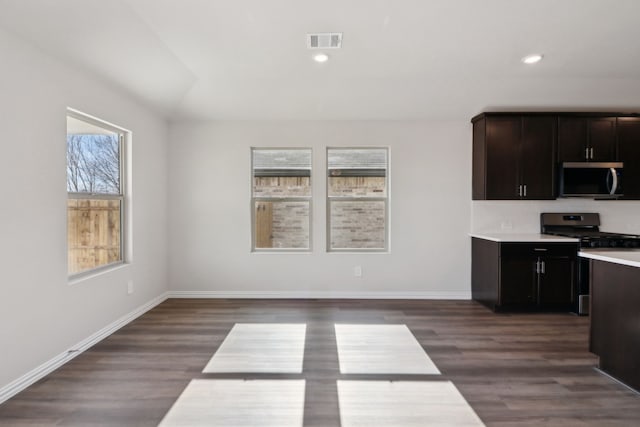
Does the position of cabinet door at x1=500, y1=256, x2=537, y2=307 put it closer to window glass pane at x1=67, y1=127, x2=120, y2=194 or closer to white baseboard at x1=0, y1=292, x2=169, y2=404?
white baseboard at x1=0, y1=292, x2=169, y2=404

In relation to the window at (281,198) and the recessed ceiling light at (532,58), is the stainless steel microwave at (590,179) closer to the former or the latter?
the recessed ceiling light at (532,58)

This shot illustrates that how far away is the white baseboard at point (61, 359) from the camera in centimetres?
225

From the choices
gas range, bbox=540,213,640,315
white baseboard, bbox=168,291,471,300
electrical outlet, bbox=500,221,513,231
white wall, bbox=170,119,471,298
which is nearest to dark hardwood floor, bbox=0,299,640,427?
gas range, bbox=540,213,640,315

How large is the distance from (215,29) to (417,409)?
10.0 ft

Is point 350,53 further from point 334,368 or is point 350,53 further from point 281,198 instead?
point 334,368

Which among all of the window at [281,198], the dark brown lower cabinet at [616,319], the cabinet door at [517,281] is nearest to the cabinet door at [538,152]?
the cabinet door at [517,281]

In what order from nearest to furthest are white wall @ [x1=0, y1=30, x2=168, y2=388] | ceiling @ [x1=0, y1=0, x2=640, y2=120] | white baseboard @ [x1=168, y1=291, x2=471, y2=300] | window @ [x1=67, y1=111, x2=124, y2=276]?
white wall @ [x1=0, y1=30, x2=168, y2=388] → ceiling @ [x1=0, y1=0, x2=640, y2=120] → window @ [x1=67, y1=111, x2=124, y2=276] → white baseboard @ [x1=168, y1=291, x2=471, y2=300]

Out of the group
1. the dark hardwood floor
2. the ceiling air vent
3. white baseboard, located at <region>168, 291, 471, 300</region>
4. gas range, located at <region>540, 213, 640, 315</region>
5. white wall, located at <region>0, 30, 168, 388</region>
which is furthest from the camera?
white baseboard, located at <region>168, 291, 471, 300</region>

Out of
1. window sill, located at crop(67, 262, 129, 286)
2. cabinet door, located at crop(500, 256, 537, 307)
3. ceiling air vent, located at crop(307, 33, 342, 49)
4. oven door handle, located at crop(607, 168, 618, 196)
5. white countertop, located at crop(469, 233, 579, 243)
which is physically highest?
ceiling air vent, located at crop(307, 33, 342, 49)

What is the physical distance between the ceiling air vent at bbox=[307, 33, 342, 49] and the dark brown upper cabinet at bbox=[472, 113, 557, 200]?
7.17 ft

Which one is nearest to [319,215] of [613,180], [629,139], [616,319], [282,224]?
[282,224]

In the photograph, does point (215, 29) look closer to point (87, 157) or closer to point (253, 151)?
point (87, 157)

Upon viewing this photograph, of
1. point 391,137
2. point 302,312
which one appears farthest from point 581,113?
point 302,312

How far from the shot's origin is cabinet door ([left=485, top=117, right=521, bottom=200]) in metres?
4.19
